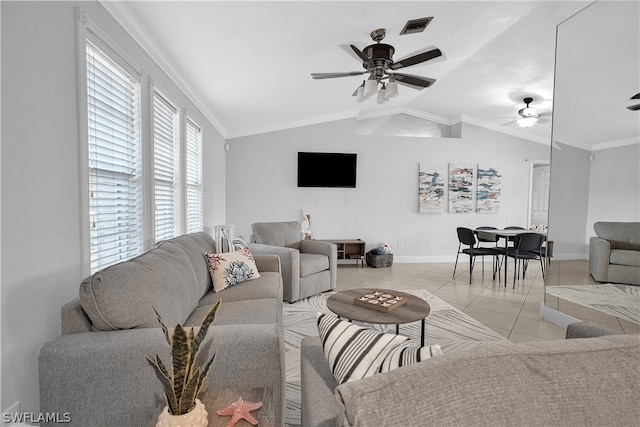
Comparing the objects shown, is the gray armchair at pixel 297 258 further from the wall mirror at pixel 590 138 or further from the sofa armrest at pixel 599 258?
the sofa armrest at pixel 599 258

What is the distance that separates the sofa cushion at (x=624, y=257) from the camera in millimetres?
2652

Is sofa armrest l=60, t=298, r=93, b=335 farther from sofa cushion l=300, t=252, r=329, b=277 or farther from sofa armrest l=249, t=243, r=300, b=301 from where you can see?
sofa cushion l=300, t=252, r=329, b=277

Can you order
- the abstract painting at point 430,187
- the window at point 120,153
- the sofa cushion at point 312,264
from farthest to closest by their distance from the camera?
the abstract painting at point 430,187 < the sofa cushion at point 312,264 < the window at point 120,153

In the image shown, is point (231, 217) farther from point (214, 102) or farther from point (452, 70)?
point (452, 70)

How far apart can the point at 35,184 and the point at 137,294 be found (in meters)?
0.65

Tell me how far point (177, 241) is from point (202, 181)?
2269mm

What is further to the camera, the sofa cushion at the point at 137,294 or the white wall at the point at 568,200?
the white wall at the point at 568,200

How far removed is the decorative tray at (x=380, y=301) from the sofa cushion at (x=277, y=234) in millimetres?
1993

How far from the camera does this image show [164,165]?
3.23m

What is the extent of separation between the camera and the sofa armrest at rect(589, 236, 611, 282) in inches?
113

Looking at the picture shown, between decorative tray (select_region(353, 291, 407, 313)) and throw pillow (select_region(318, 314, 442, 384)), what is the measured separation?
1346 mm

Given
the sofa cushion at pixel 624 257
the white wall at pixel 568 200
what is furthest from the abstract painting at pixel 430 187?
the sofa cushion at pixel 624 257

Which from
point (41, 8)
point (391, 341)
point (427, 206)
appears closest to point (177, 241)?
point (41, 8)

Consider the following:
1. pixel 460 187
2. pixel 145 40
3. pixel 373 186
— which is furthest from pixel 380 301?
pixel 460 187
